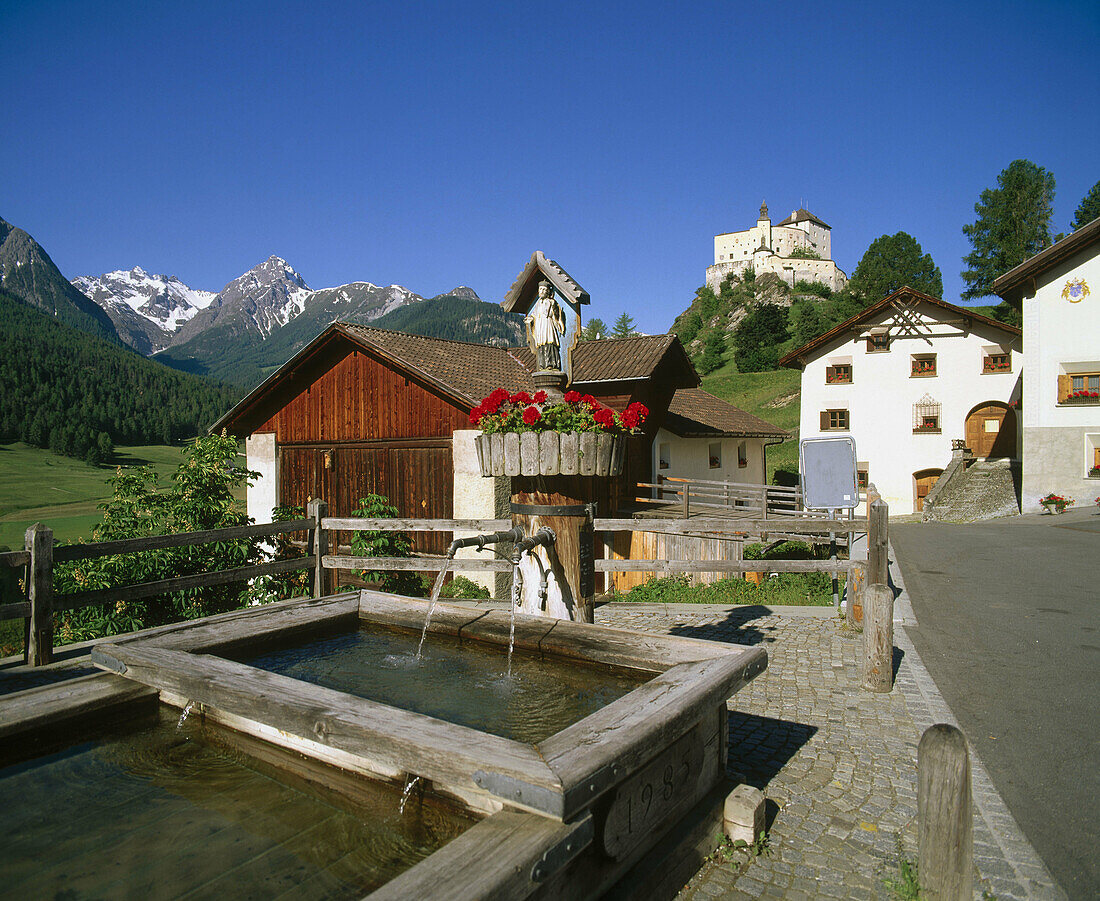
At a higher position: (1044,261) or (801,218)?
(801,218)

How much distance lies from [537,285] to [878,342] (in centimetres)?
2788

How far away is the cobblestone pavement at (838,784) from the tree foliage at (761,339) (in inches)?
2315

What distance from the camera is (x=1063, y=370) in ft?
71.8

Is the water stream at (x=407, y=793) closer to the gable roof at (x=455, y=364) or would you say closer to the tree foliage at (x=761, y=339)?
the gable roof at (x=455, y=364)

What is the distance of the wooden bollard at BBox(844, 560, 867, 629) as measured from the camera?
714 cm

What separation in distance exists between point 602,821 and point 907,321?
99.9 ft

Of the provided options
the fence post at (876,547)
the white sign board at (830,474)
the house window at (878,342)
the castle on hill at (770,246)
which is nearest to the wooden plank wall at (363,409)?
the white sign board at (830,474)

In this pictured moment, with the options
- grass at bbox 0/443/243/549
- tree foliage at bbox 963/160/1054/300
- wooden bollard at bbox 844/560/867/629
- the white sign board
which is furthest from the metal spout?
tree foliage at bbox 963/160/1054/300

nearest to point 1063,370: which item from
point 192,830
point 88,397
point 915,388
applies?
point 915,388

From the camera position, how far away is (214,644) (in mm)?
4199

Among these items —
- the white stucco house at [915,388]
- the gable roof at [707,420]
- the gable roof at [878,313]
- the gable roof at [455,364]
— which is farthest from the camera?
the white stucco house at [915,388]

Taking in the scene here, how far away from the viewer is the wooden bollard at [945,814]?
2500 mm

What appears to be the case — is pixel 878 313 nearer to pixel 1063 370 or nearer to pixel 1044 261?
pixel 1044 261

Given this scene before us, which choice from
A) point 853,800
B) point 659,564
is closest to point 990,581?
point 659,564
